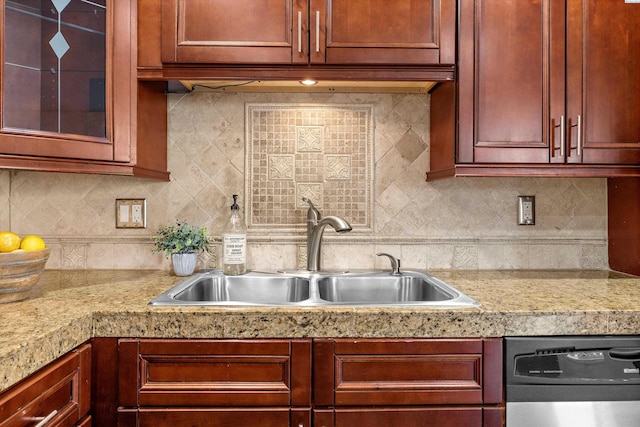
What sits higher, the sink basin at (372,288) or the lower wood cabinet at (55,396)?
the sink basin at (372,288)

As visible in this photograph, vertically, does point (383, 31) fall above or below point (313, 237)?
above

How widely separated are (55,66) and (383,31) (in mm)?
1093

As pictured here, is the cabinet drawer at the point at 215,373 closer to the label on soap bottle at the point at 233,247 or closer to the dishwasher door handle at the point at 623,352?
the label on soap bottle at the point at 233,247

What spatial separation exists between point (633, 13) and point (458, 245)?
3.42ft

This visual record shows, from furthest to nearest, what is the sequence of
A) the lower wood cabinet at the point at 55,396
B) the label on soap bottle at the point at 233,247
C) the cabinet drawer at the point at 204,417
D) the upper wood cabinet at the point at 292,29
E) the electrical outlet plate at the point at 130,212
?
the electrical outlet plate at the point at 130,212 → the label on soap bottle at the point at 233,247 → the upper wood cabinet at the point at 292,29 → the cabinet drawer at the point at 204,417 → the lower wood cabinet at the point at 55,396

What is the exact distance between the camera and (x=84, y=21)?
4.58 ft

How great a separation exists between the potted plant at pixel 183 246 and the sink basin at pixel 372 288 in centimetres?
51

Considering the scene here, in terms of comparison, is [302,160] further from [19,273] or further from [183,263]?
[19,273]

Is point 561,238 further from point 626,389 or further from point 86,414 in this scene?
point 86,414

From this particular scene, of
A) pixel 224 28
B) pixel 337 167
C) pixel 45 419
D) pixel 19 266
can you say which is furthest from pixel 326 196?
pixel 45 419

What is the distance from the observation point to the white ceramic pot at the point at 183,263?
164 cm

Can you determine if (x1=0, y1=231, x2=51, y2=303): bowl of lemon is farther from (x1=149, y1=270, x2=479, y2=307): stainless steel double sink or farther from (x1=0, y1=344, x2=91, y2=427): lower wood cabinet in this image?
(x1=149, y1=270, x2=479, y2=307): stainless steel double sink

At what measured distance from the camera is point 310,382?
116 cm

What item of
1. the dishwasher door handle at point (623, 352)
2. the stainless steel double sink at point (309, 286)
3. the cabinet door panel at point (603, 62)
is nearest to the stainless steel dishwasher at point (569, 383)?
the dishwasher door handle at point (623, 352)
